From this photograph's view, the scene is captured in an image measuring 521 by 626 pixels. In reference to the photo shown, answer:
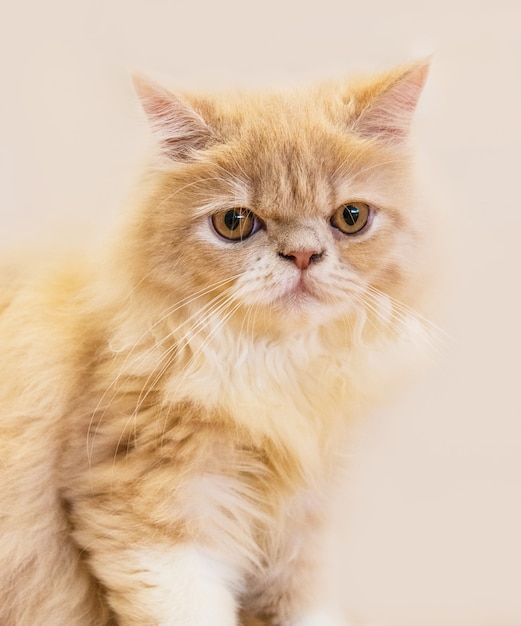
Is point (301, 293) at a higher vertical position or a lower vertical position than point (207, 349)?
higher

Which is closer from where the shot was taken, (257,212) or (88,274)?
(257,212)

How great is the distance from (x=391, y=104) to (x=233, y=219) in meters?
0.35

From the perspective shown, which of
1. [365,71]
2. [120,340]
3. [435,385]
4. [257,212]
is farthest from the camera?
[435,385]

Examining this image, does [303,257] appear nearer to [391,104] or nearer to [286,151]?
[286,151]

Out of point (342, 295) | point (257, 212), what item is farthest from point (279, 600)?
point (257, 212)

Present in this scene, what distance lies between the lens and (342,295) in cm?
136

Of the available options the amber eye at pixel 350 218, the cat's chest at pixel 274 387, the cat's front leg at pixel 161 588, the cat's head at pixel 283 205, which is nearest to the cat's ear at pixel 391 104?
the cat's head at pixel 283 205

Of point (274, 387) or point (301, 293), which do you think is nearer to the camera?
point (301, 293)

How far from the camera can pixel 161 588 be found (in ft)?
4.38

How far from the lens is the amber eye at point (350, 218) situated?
1.36 metres

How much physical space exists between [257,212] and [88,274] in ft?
1.29

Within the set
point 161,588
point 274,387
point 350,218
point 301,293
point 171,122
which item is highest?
point 171,122

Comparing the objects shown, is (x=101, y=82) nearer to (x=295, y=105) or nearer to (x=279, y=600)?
(x=295, y=105)

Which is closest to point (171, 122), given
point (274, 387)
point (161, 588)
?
point (274, 387)
